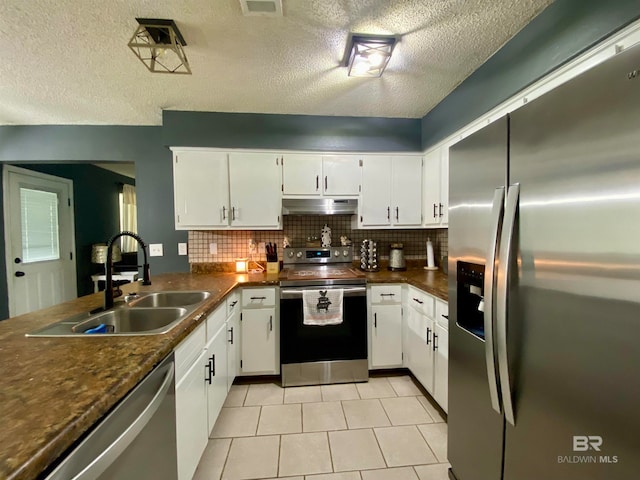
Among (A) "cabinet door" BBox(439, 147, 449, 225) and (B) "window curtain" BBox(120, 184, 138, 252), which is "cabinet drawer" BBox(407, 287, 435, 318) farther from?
(B) "window curtain" BBox(120, 184, 138, 252)

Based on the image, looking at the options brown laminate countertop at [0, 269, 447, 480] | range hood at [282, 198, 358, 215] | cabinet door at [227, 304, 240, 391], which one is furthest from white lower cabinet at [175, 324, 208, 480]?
range hood at [282, 198, 358, 215]

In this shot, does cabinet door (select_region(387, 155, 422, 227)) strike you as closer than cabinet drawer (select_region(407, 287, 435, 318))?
No

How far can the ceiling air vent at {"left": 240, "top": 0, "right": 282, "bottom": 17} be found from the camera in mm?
1265

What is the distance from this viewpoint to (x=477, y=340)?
1.14 m

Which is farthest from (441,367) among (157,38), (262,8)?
(157,38)

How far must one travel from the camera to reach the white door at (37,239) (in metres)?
2.99

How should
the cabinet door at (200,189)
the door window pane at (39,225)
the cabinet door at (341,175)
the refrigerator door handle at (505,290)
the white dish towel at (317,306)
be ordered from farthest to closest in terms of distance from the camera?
the door window pane at (39,225) → the cabinet door at (341,175) → the cabinet door at (200,189) → the white dish towel at (317,306) → the refrigerator door handle at (505,290)

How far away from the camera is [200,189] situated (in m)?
2.53

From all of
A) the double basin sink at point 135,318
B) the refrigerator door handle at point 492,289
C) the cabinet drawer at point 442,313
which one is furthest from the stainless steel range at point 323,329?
the refrigerator door handle at point 492,289

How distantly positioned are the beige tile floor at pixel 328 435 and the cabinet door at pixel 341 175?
1786 millimetres

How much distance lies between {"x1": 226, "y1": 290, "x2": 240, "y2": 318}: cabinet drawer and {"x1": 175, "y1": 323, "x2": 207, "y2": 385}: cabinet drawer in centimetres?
51

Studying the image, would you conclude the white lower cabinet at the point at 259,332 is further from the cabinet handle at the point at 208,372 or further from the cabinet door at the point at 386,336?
the cabinet door at the point at 386,336

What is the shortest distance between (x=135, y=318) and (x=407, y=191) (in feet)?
8.10

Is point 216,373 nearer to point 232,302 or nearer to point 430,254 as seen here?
point 232,302
